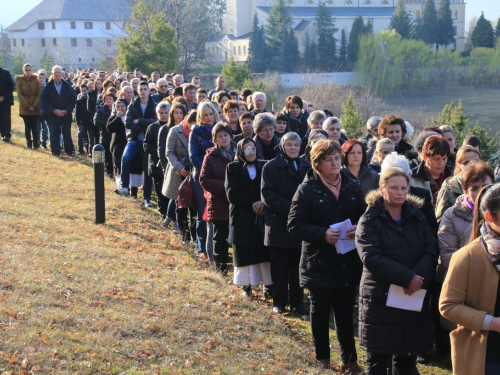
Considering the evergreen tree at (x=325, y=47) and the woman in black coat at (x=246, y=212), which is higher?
the evergreen tree at (x=325, y=47)

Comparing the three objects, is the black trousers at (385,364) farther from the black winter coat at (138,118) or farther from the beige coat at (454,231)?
the black winter coat at (138,118)

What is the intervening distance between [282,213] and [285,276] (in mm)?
877

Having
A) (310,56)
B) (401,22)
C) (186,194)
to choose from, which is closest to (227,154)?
(186,194)

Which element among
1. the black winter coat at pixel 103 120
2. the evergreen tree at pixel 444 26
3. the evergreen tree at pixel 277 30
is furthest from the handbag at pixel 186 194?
the evergreen tree at pixel 444 26

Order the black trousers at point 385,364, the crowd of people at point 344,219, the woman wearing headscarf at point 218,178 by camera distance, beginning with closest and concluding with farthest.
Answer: the crowd of people at point 344,219, the black trousers at point 385,364, the woman wearing headscarf at point 218,178

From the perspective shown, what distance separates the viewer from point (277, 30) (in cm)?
8888

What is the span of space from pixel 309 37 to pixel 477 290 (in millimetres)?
91201

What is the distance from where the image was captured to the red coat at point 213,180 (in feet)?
29.5

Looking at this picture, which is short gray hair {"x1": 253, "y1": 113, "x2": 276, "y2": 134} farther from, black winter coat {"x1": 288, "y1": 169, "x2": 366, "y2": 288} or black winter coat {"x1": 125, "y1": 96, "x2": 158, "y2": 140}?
black winter coat {"x1": 125, "y1": 96, "x2": 158, "y2": 140}

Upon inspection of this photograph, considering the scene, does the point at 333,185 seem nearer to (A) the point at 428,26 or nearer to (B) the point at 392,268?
(B) the point at 392,268

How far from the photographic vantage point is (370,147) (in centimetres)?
959

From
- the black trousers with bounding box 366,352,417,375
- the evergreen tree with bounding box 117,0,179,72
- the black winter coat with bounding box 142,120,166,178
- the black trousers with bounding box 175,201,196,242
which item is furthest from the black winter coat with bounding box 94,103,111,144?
the evergreen tree with bounding box 117,0,179,72

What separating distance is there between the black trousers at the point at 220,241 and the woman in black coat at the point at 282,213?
4.32 ft

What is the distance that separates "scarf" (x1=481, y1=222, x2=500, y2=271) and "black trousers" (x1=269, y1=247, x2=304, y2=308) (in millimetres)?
3913
